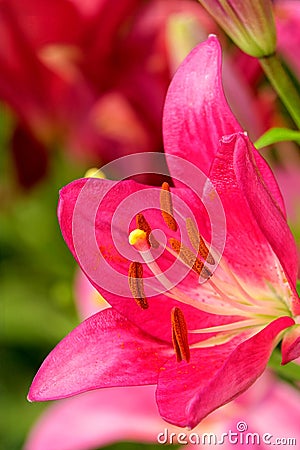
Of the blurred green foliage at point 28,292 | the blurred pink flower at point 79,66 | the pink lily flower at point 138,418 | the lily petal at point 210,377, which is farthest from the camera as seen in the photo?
the blurred green foliage at point 28,292

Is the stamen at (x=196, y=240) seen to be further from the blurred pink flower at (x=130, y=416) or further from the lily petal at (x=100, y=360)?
the blurred pink flower at (x=130, y=416)

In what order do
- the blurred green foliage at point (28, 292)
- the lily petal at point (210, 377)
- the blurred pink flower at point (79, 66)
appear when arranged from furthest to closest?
the blurred green foliage at point (28, 292) < the blurred pink flower at point (79, 66) < the lily petal at point (210, 377)

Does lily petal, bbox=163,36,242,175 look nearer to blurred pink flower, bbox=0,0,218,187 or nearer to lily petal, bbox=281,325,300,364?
lily petal, bbox=281,325,300,364

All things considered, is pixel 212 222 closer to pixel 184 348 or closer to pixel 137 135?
pixel 184 348

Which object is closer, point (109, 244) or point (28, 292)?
point (109, 244)

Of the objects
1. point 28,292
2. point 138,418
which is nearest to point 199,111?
point 138,418

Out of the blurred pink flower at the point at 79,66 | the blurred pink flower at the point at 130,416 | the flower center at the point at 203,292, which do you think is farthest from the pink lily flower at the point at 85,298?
the flower center at the point at 203,292

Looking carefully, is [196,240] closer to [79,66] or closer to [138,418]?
[138,418]
